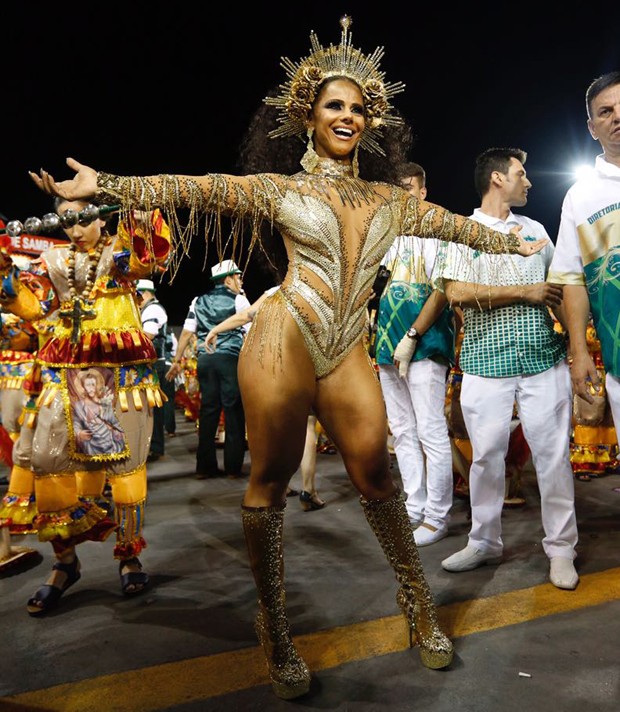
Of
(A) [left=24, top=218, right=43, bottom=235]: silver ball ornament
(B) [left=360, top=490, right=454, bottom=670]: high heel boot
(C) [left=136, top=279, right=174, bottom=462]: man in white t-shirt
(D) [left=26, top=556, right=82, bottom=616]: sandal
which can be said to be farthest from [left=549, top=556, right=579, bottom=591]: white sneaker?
(C) [left=136, top=279, right=174, bottom=462]: man in white t-shirt

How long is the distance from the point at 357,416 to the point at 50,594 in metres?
1.83

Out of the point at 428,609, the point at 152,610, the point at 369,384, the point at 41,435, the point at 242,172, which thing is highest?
the point at 242,172

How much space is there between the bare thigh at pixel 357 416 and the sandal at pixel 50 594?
170cm

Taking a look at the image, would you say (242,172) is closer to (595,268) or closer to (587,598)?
(595,268)

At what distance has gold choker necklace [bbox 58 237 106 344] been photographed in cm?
287

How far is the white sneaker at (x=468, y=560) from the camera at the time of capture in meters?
3.01

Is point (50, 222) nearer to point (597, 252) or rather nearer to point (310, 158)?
point (310, 158)

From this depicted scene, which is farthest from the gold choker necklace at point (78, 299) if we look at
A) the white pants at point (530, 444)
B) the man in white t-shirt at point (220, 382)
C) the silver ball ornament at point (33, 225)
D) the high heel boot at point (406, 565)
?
the man in white t-shirt at point (220, 382)

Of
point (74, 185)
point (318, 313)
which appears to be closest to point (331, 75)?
point (318, 313)

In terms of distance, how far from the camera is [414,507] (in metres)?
3.85

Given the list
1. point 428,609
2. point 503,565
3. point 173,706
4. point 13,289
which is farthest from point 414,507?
point 13,289

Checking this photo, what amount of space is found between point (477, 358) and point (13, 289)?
7.63 ft

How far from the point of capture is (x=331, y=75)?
2.16 m

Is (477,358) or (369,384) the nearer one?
(369,384)
